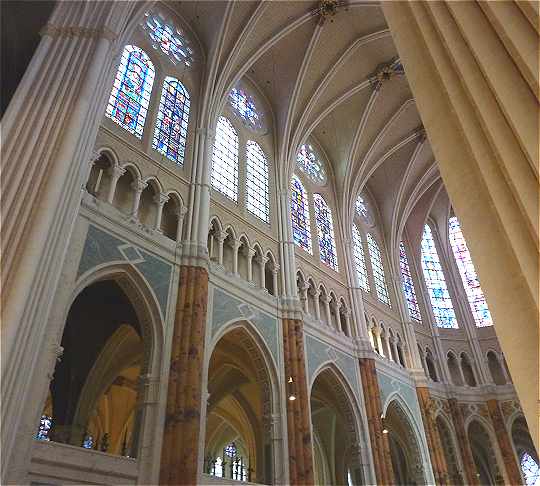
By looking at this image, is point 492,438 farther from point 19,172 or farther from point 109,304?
point 19,172

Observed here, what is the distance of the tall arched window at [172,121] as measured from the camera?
46.8ft

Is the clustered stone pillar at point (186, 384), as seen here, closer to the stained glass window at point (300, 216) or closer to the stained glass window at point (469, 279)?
the stained glass window at point (300, 216)

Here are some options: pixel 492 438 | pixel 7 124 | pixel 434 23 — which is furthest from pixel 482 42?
pixel 492 438

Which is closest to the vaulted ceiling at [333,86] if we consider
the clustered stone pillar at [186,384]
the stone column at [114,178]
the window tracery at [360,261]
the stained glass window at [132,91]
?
the window tracery at [360,261]

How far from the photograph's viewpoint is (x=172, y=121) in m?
15.2

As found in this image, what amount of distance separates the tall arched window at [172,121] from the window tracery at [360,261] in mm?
10009

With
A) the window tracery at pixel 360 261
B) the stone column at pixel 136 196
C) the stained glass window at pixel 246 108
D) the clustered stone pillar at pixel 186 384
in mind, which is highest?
the stained glass window at pixel 246 108

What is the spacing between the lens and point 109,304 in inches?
600

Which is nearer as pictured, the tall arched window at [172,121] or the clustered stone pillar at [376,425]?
the tall arched window at [172,121]

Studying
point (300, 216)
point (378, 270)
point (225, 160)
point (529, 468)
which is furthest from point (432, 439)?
point (225, 160)

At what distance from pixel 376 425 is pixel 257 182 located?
993cm

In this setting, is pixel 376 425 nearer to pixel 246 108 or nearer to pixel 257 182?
pixel 257 182

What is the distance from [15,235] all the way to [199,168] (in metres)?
8.20

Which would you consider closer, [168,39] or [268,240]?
[268,240]
